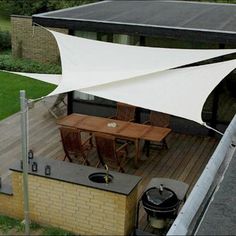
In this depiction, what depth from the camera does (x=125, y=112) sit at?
9.85 m

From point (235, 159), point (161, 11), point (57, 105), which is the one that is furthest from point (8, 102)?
point (235, 159)

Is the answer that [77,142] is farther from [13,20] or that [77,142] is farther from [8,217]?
[13,20]

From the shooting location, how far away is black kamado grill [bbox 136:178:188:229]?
6.17 metres

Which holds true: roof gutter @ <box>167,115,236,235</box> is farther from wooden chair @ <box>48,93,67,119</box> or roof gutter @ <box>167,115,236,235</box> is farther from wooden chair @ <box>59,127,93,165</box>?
wooden chair @ <box>48,93,67,119</box>

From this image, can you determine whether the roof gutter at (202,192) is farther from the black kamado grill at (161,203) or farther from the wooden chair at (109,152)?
the wooden chair at (109,152)

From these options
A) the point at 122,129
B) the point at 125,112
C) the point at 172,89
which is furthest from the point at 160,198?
the point at 125,112

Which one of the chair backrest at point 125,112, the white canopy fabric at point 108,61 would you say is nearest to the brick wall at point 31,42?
the chair backrest at point 125,112

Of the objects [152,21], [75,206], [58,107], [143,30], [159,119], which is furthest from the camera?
[58,107]

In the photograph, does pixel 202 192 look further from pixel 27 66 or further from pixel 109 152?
pixel 27 66

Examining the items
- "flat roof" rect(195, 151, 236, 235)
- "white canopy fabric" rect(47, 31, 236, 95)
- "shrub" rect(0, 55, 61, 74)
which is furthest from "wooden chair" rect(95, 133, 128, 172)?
"shrub" rect(0, 55, 61, 74)

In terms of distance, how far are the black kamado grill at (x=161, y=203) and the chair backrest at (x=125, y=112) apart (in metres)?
3.44

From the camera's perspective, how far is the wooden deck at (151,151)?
8.39 meters

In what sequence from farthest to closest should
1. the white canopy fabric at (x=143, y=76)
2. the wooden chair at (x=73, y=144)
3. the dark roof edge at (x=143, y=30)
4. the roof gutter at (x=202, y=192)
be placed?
the dark roof edge at (x=143, y=30), the wooden chair at (x=73, y=144), the white canopy fabric at (x=143, y=76), the roof gutter at (x=202, y=192)

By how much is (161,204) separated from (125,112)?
12.8 ft
